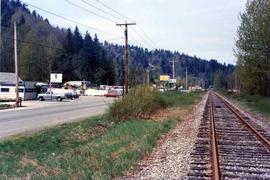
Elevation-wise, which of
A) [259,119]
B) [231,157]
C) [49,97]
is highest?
[231,157]

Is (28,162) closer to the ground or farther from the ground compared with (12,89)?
closer to the ground

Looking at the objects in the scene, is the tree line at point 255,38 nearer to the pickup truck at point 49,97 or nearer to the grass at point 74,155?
the grass at point 74,155

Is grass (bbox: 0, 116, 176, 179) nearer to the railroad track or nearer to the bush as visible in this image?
the railroad track

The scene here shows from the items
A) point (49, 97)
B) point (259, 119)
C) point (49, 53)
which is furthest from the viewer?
point (49, 53)

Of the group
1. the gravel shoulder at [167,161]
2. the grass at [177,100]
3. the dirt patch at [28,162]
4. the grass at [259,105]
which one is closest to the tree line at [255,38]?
the grass at [259,105]

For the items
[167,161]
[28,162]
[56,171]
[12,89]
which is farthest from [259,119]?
[12,89]

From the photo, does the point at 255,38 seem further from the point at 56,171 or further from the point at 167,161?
the point at 56,171

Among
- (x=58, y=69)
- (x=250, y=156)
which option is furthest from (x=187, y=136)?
(x=58, y=69)

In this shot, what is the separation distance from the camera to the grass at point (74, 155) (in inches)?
436

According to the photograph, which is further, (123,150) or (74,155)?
(123,150)

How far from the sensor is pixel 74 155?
13781mm

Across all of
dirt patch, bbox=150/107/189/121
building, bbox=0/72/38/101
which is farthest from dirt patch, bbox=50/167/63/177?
building, bbox=0/72/38/101

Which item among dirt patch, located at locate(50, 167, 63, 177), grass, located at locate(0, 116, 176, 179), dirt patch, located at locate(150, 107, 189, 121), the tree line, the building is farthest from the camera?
the building

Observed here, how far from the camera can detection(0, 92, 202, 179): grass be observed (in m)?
11.1
